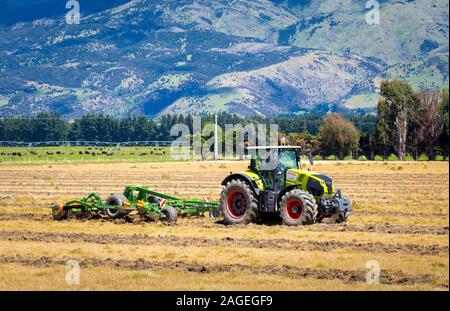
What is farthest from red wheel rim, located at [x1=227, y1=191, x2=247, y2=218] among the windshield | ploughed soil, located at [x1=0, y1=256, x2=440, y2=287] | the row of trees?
the row of trees

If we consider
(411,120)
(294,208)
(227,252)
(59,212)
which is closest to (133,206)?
(59,212)

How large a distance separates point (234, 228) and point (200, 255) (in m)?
5.49

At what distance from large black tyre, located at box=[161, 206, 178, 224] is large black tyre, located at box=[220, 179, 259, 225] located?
162 cm

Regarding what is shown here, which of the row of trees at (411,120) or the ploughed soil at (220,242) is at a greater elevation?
the row of trees at (411,120)

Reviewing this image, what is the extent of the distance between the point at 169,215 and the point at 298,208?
456 centimetres

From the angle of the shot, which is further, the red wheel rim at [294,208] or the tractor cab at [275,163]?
the tractor cab at [275,163]

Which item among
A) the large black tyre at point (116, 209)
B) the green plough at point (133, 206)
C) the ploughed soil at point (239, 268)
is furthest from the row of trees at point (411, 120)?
the ploughed soil at point (239, 268)

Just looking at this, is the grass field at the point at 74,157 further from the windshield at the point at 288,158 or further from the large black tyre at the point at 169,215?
the windshield at the point at 288,158

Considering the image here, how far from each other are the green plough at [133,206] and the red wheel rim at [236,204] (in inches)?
59.3

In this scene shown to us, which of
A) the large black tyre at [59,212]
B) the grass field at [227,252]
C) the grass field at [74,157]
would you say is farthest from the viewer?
the grass field at [74,157]

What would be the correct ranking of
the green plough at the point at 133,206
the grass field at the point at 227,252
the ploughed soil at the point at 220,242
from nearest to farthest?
the grass field at the point at 227,252 → the ploughed soil at the point at 220,242 → the green plough at the point at 133,206

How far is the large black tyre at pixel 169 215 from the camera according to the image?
29781 millimetres

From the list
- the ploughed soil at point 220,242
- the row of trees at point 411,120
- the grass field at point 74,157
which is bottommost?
the ploughed soil at point 220,242

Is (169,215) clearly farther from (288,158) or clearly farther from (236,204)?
(288,158)
